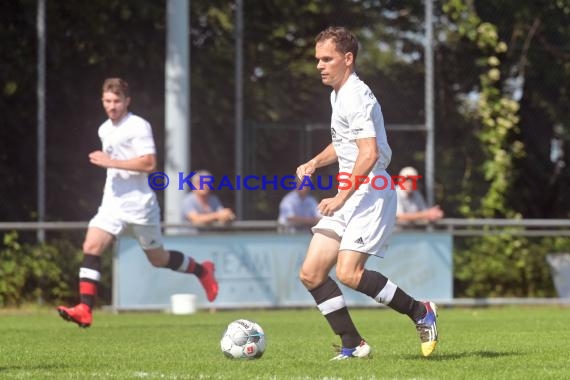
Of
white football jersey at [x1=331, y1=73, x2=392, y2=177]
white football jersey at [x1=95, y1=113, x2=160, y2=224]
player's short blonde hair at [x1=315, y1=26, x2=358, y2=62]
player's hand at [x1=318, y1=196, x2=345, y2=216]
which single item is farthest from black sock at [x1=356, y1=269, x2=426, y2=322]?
white football jersey at [x1=95, y1=113, x2=160, y2=224]

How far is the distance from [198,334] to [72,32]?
752cm

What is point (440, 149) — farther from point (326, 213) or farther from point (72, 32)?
point (326, 213)

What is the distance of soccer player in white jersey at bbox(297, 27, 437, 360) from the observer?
8.00 m

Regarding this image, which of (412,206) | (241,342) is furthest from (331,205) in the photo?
(412,206)

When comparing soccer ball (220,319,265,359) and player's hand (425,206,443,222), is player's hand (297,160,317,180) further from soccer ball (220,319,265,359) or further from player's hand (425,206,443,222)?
player's hand (425,206,443,222)

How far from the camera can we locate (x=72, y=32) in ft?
59.5

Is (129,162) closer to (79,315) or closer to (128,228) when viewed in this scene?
(128,228)

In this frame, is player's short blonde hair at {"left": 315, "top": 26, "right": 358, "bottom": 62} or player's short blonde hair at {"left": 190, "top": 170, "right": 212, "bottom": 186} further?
player's short blonde hair at {"left": 190, "top": 170, "right": 212, "bottom": 186}

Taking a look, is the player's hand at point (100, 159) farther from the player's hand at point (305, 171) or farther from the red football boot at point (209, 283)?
the player's hand at point (305, 171)

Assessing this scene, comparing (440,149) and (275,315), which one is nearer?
(275,315)

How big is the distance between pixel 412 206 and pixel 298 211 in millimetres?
1476

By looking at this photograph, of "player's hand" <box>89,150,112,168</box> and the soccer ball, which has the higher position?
"player's hand" <box>89,150,112,168</box>

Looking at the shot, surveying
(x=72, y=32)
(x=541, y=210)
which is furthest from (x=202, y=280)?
(x=541, y=210)

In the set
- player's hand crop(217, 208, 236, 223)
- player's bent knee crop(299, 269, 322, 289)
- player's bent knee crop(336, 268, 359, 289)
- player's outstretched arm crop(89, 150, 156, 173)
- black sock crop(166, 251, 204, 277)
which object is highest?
player's outstretched arm crop(89, 150, 156, 173)
